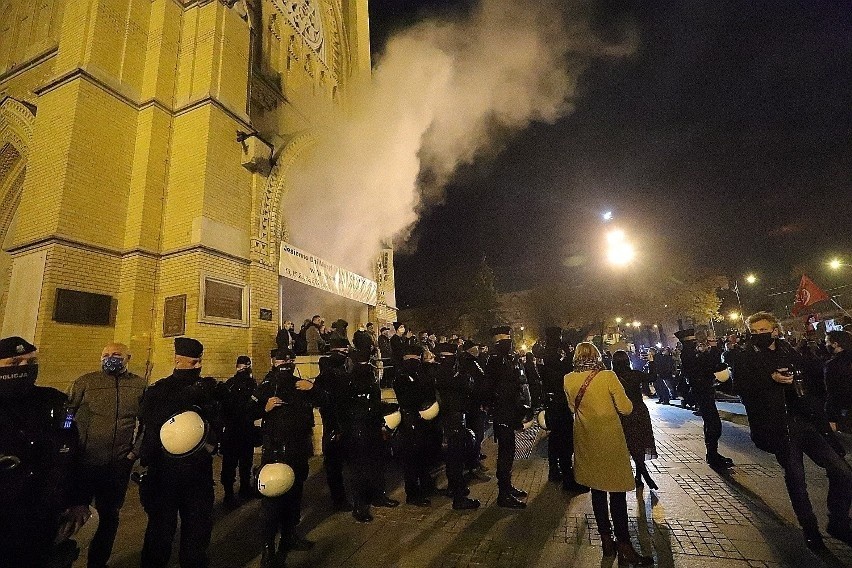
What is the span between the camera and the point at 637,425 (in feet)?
15.3

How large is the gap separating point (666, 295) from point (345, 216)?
64.6 feet

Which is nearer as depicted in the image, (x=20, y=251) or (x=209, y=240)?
(x=20, y=251)

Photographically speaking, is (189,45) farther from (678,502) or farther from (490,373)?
(678,502)

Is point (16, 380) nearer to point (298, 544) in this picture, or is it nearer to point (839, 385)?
point (298, 544)

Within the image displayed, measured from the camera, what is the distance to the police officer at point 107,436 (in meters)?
3.20

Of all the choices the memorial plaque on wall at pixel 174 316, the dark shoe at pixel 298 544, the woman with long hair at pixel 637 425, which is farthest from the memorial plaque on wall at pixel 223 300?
the woman with long hair at pixel 637 425

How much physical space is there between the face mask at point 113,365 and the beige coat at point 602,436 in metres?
4.01

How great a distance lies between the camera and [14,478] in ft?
6.51

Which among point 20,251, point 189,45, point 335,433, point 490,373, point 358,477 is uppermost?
point 189,45

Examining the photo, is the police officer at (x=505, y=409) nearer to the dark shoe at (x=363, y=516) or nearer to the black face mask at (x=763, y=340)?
the dark shoe at (x=363, y=516)

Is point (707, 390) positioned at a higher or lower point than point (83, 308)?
lower

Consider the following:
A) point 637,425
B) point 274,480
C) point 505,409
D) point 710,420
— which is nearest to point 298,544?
point 274,480

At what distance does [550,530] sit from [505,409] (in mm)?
1314

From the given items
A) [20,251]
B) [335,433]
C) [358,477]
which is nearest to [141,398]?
[335,433]
